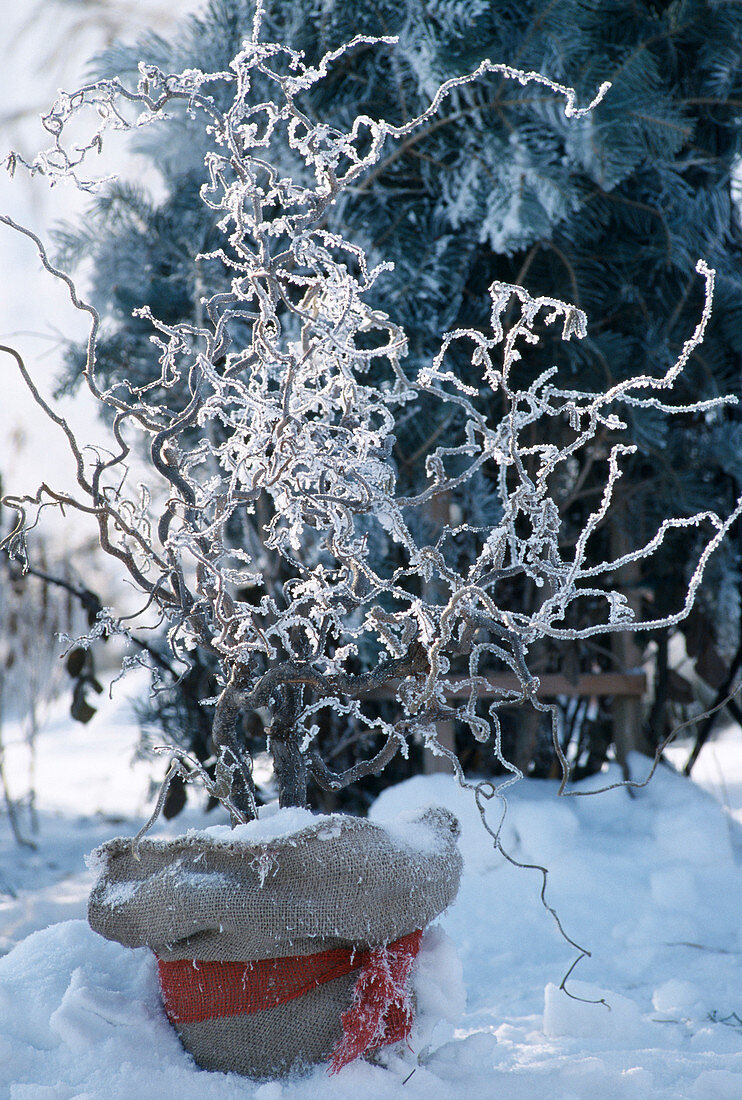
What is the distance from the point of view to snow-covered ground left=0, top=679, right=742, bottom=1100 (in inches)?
44.8

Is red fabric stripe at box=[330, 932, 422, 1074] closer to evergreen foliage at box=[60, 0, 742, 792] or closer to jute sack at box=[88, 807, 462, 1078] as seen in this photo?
jute sack at box=[88, 807, 462, 1078]

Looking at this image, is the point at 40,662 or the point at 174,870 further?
the point at 40,662

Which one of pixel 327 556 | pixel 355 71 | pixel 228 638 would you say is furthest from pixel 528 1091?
pixel 355 71

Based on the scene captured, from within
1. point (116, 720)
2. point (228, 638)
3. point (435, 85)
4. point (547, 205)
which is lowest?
point (116, 720)

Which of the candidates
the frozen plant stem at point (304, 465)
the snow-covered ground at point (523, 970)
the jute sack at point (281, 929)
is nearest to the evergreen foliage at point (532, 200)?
the snow-covered ground at point (523, 970)

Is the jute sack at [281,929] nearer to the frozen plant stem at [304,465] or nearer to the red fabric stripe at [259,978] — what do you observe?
the red fabric stripe at [259,978]

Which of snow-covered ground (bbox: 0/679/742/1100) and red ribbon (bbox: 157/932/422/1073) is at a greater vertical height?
red ribbon (bbox: 157/932/422/1073)

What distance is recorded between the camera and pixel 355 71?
2408mm

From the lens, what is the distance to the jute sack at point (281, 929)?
1097 mm

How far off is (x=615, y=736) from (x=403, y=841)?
2.26 m

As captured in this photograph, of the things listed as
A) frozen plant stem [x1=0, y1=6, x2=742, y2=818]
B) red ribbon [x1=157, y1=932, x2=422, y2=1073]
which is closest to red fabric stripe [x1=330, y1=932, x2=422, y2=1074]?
red ribbon [x1=157, y1=932, x2=422, y2=1073]

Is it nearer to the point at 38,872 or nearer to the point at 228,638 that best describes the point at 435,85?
the point at 228,638

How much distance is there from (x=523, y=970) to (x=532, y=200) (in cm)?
190

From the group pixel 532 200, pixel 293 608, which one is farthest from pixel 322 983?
pixel 532 200
